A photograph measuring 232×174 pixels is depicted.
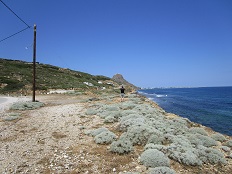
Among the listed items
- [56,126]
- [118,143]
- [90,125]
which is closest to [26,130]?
[56,126]

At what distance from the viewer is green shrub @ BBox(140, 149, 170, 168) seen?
26.4ft

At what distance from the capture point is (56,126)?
1324 centimetres

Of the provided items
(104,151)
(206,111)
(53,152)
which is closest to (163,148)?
(104,151)

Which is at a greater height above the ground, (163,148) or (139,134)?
(139,134)

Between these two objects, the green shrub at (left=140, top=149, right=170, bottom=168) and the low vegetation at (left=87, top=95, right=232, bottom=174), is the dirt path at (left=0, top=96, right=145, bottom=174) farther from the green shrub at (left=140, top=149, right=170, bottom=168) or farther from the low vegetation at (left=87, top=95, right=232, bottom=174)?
the low vegetation at (left=87, top=95, right=232, bottom=174)

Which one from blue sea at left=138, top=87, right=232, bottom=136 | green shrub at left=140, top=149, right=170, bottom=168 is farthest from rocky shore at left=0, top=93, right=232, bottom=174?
blue sea at left=138, top=87, right=232, bottom=136

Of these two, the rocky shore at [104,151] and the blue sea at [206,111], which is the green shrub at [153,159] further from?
the blue sea at [206,111]

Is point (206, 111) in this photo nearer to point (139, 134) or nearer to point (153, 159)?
point (139, 134)

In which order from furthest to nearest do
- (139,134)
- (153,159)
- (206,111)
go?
(206,111) → (139,134) → (153,159)

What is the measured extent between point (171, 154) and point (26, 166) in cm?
579

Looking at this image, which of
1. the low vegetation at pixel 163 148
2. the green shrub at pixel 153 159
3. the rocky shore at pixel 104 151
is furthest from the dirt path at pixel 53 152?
the low vegetation at pixel 163 148

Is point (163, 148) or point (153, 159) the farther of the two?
point (163, 148)

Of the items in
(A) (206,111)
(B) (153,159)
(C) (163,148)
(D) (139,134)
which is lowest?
(A) (206,111)

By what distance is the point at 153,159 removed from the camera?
8234mm
